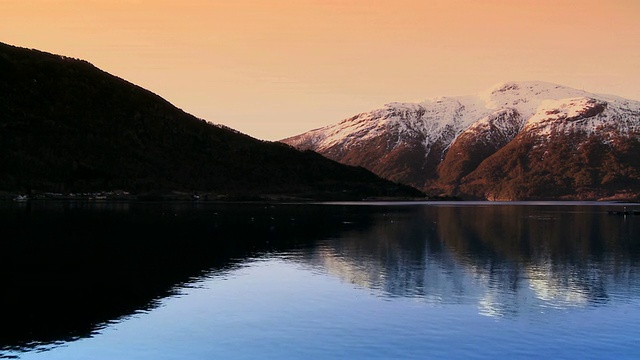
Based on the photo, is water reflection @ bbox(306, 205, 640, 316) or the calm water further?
water reflection @ bbox(306, 205, 640, 316)

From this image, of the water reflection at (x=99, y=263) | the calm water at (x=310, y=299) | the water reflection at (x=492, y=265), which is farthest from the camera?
the water reflection at (x=492, y=265)

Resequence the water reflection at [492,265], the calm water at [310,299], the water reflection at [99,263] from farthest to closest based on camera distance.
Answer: the water reflection at [492,265]
the water reflection at [99,263]
the calm water at [310,299]

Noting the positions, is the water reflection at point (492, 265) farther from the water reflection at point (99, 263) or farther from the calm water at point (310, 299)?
the water reflection at point (99, 263)

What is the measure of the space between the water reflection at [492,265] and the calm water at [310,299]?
27 cm

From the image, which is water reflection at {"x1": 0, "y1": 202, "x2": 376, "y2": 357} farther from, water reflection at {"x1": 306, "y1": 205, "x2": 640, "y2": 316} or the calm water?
water reflection at {"x1": 306, "y1": 205, "x2": 640, "y2": 316}

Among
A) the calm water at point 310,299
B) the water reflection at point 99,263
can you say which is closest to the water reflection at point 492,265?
the calm water at point 310,299

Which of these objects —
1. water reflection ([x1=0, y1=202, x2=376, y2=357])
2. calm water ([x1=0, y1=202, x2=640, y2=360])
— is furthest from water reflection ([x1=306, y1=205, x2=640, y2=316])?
water reflection ([x1=0, y1=202, x2=376, y2=357])

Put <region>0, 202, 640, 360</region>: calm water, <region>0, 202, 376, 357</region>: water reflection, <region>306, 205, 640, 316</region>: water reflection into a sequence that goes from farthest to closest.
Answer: <region>306, 205, 640, 316</region>: water reflection → <region>0, 202, 376, 357</region>: water reflection → <region>0, 202, 640, 360</region>: calm water

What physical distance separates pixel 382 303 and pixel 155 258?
3621 cm

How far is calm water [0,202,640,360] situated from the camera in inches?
1825

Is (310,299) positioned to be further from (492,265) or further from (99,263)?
(492,265)

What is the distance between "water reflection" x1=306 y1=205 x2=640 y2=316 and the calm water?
0.27m

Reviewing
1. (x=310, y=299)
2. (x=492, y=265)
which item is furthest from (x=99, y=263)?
(x=492, y=265)

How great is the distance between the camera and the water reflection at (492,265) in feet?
215
